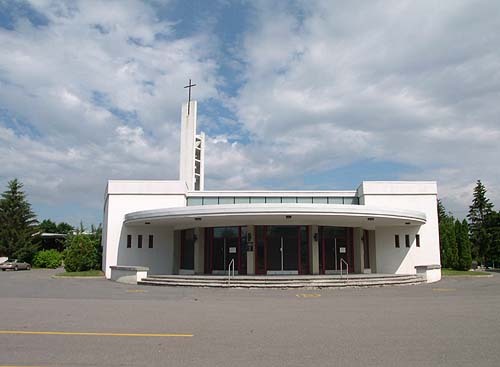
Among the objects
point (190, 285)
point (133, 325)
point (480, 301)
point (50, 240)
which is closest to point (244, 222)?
point (190, 285)

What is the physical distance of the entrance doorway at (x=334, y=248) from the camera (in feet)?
87.0

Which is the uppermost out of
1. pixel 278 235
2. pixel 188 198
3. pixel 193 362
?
pixel 188 198

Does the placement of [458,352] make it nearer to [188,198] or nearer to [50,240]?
[188,198]

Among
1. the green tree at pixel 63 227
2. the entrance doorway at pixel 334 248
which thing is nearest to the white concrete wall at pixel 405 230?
Result: the entrance doorway at pixel 334 248

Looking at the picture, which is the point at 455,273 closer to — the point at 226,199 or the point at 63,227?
the point at 226,199

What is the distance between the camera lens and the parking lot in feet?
21.7

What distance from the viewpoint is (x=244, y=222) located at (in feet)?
83.5

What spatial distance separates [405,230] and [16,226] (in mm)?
44548

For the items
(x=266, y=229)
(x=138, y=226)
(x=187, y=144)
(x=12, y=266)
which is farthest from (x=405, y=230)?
(x=12, y=266)

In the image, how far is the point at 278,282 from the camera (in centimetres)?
2083

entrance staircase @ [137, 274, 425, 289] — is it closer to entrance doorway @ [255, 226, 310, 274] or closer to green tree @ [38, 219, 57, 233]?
entrance doorway @ [255, 226, 310, 274]

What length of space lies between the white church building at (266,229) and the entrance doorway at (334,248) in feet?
0.19

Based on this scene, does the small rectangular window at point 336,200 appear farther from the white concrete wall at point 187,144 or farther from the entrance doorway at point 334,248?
the white concrete wall at point 187,144

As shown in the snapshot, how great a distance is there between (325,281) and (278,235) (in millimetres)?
5518
